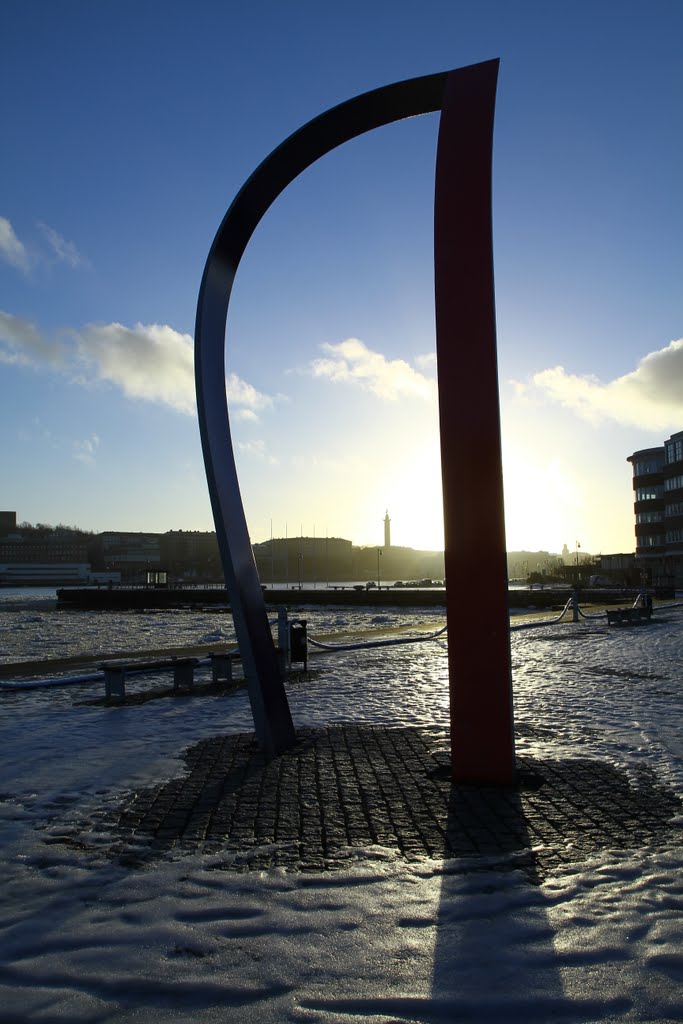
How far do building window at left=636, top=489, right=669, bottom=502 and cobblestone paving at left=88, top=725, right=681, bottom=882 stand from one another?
7260 centimetres

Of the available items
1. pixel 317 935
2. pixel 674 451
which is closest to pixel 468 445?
pixel 317 935

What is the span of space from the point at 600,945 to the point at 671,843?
1.53 metres

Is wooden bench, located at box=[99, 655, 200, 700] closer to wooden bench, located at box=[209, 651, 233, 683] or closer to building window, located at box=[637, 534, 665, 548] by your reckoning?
wooden bench, located at box=[209, 651, 233, 683]

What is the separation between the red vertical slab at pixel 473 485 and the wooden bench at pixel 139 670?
6109mm

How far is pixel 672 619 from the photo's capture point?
2434 cm

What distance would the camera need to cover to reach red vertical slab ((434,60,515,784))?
5.95 m

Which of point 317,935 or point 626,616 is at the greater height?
point 626,616

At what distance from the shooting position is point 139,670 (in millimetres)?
11094

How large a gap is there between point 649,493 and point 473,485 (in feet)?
242

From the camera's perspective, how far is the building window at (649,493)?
239 feet

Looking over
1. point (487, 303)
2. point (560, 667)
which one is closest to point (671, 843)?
point (487, 303)

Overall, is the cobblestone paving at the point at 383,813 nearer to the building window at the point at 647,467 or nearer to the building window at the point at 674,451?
the building window at the point at 674,451

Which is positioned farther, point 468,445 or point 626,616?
point 626,616

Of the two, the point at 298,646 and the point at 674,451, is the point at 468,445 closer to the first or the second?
the point at 298,646
